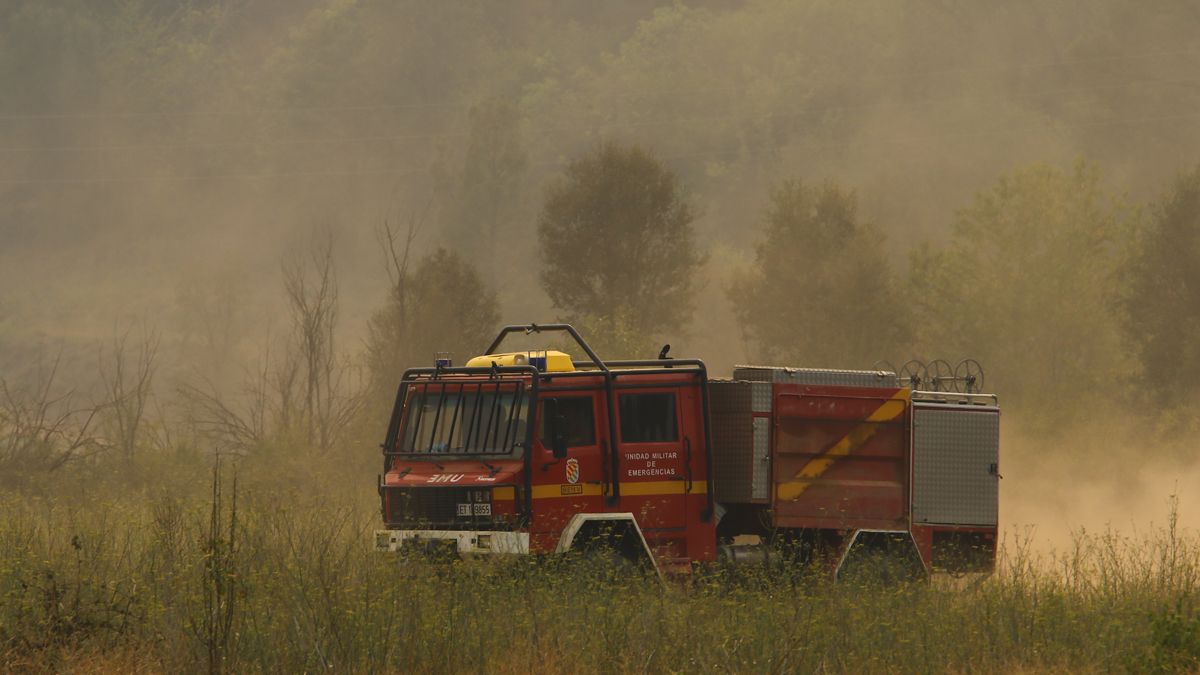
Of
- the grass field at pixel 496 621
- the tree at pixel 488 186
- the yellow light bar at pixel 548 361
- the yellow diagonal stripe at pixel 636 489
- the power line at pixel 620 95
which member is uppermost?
the power line at pixel 620 95

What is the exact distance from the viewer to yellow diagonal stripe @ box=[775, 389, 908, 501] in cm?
1594

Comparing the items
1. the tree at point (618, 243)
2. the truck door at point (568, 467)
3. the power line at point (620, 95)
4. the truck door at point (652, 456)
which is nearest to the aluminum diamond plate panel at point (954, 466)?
the truck door at point (652, 456)

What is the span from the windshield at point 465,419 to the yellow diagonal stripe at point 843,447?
121 inches

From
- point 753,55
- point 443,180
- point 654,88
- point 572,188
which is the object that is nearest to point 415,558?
point 572,188

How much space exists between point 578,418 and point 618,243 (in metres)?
44.3

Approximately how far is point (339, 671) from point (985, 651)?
5214mm

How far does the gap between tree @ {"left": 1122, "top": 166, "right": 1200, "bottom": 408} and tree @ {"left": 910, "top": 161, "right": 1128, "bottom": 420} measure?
18.4 feet

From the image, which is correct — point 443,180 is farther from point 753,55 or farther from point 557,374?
point 557,374

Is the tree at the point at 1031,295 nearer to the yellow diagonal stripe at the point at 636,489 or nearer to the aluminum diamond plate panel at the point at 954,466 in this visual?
the aluminum diamond plate panel at the point at 954,466

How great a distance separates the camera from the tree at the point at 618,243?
193 feet

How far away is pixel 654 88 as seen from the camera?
181m

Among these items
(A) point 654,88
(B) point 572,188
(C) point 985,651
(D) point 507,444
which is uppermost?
(A) point 654,88

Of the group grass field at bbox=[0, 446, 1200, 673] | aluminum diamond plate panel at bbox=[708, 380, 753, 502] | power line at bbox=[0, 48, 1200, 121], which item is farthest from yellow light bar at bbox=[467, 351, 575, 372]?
power line at bbox=[0, 48, 1200, 121]

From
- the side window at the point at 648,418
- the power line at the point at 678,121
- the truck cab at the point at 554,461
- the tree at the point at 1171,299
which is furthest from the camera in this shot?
the power line at the point at 678,121
